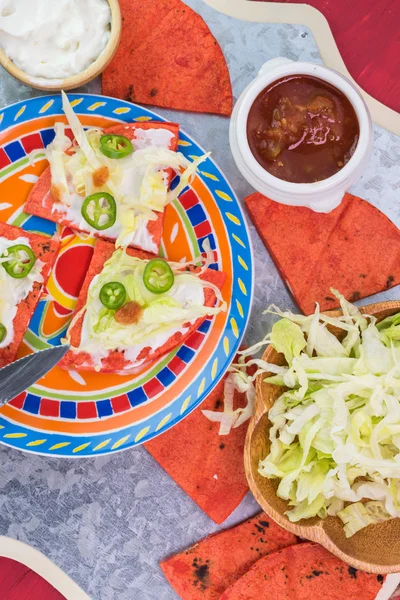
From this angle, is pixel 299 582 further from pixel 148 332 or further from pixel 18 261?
pixel 18 261

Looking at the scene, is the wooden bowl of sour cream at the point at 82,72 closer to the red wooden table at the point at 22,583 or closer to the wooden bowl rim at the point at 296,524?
the wooden bowl rim at the point at 296,524

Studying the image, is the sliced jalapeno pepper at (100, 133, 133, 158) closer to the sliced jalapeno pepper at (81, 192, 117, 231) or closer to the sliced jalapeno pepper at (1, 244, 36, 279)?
the sliced jalapeno pepper at (81, 192, 117, 231)

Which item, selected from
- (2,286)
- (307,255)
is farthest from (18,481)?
(307,255)

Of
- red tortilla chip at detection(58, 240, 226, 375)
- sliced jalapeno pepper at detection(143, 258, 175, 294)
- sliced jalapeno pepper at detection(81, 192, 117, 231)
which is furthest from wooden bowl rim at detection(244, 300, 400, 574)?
sliced jalapeno pepper at detection(81, 192, 117, 231)

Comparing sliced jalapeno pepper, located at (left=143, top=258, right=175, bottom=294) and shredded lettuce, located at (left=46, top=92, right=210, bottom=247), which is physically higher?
shredded lettuce, located at (left=46, top=92, right=210, bottom=247)

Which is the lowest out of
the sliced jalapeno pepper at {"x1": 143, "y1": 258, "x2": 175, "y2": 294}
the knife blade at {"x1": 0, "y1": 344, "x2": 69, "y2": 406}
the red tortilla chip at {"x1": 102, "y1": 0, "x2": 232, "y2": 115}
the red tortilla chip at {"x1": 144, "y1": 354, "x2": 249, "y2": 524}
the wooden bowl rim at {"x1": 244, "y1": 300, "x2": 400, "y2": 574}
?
the red tortilla chip at {"x1": 144, "y1": 354, "x2": 249, "y2": 524}

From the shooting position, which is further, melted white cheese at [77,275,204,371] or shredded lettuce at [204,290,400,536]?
melted white cheese at [77,275,204,371]
